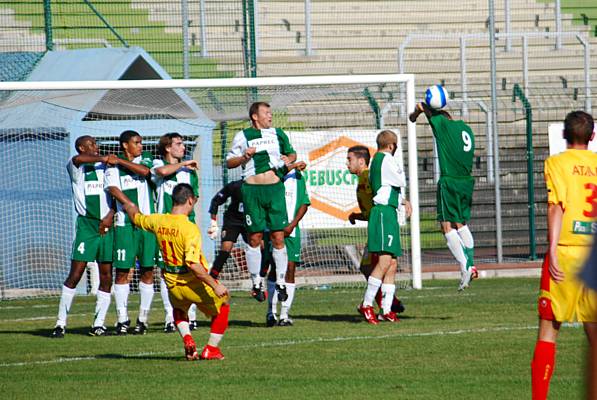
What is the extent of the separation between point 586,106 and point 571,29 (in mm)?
6986

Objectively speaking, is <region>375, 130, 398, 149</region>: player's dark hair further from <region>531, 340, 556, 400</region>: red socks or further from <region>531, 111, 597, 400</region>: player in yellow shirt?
<region>531, 340, 556, 400</region>: red socks

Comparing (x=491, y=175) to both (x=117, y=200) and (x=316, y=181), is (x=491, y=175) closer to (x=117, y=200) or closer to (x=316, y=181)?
(x=316, y=181)

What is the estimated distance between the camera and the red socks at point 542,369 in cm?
686

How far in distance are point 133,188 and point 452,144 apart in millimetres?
3516

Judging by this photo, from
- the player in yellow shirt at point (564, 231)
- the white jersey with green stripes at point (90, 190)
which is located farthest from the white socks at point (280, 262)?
the player in yellow shirt at point (564, 231)

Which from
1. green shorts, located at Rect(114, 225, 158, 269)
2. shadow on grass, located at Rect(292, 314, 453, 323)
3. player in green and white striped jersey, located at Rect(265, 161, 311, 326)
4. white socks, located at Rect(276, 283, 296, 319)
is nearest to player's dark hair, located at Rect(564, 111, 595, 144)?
player in green and white striped jersey, located at Rect(265, 161, 311, 326)

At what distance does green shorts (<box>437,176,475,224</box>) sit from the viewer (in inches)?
504

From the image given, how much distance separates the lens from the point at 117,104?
17531 mm

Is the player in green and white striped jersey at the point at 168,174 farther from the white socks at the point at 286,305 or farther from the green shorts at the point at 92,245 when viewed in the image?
the white socks at the point at 286,305

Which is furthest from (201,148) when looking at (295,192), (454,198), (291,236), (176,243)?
(176,243)

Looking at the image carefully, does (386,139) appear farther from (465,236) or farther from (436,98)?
(465,236)

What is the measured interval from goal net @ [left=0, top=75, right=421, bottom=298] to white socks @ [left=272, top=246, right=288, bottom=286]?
13.5 feet

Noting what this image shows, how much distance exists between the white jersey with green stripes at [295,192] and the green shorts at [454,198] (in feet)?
5.13

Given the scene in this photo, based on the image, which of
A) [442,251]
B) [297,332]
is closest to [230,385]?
[297,332]
